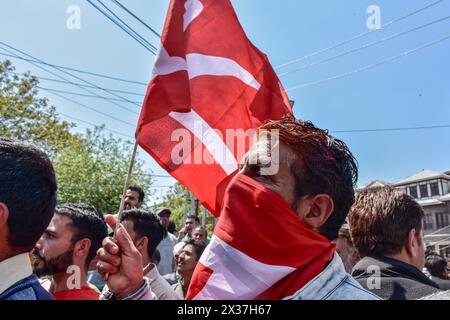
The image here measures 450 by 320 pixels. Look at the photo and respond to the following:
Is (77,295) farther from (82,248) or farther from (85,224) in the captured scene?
(85,224)

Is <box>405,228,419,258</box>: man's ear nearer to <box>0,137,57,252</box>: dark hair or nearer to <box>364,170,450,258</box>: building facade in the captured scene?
<box>0,137,57,252</box>: dark hair

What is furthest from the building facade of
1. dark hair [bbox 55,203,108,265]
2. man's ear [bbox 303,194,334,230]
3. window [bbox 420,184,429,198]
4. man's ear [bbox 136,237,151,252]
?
man's ear [bbox 303,194,334,230]

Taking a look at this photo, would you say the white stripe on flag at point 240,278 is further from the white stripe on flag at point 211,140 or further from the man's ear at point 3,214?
the white stripe on flag at point 211,140

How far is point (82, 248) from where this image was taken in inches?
109

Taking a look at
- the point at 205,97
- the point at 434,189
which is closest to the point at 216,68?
the point at 205,97

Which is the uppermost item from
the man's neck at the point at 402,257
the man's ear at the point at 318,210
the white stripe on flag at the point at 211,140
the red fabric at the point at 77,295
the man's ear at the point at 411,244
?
the white stripe on flag at the point at 211,140

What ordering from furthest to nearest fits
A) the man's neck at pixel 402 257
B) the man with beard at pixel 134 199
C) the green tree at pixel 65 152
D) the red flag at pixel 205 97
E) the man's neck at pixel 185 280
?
the green tree at pixel 65 152 < the man with beard at pixel 134 199 < the man's neck at pixel 185 280 < the red flag at pixel 205 97 < the man's neck at pixel 402 257

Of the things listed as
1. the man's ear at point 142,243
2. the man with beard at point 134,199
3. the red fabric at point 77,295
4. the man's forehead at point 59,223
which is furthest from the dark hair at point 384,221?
the man with beard at point 134,199

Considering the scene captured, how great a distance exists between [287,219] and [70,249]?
1859 mm

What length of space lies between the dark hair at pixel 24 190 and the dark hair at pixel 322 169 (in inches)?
37.7

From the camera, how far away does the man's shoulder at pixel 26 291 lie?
1345 millimetres

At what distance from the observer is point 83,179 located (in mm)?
16969

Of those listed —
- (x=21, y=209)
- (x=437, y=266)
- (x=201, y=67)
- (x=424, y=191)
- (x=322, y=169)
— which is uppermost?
(x=424, y=191)
